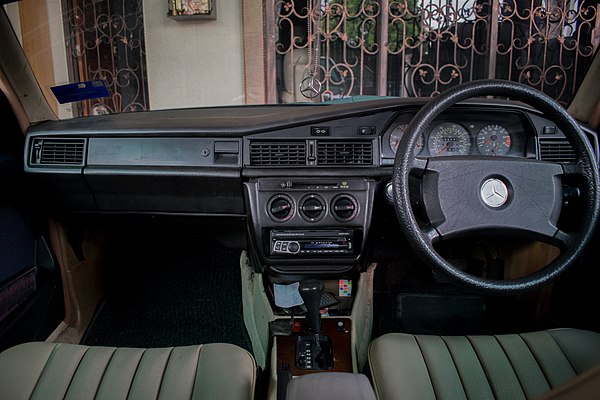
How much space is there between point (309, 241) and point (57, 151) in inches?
36.1

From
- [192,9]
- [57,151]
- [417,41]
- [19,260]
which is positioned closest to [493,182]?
[57,151]

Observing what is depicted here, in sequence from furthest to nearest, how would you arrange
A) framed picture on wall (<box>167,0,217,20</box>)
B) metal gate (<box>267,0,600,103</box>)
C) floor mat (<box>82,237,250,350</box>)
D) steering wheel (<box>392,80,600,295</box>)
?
1. metal gate (<box>267,0,600,103</box>)
2. framed picture on wall (<box>167,0,217,20</box>)
3. floor mat (<box>82,237,250,350</box>)
4. steering wheel (<box>392,80,600,295</box>)

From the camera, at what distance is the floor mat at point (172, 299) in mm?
2285

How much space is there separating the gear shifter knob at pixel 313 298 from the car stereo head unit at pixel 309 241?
0.12 m

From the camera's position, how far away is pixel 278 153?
1.66 m

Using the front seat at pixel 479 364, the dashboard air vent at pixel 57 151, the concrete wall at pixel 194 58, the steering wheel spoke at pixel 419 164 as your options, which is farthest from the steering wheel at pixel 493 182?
the concrete wall at pixel 194 58

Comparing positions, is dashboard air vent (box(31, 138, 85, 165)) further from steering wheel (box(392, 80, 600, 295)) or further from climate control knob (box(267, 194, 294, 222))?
steering wheel (box(392, 80, 600, 295))

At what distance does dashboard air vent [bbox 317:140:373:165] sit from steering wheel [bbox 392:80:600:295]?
0.40m

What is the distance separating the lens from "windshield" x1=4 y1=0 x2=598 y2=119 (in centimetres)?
192

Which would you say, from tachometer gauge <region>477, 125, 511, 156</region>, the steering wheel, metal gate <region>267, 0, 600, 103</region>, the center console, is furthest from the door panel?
metal gate <region>267, 0, 600, 103</region>

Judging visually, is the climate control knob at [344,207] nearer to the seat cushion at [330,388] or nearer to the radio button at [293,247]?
the radio button at [293,247]

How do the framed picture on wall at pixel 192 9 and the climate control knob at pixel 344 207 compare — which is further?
the framed picture on wall at pixel 192 9

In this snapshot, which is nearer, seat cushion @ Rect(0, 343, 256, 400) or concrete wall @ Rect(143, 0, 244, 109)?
seat cushion @ Rect(0, 343, 256, 400)

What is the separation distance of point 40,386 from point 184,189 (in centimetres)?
74
